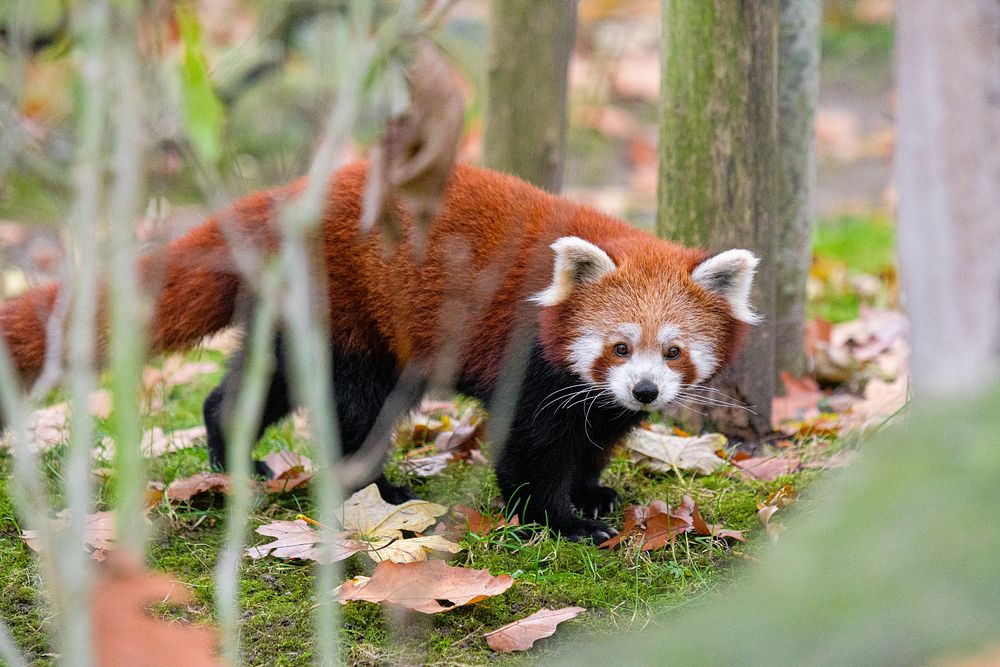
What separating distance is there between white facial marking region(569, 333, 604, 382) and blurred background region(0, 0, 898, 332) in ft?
3.74

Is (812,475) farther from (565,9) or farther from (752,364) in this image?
(565,9)

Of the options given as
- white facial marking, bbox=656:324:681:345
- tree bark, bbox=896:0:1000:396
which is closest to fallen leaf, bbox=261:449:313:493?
white facial marking, bbox=656:324:681:345

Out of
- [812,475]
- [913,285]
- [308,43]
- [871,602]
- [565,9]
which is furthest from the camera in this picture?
[308,43]

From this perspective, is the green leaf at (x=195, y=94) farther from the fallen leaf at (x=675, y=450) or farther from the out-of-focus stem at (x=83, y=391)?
the fallen leaf at (x=675, y=450)

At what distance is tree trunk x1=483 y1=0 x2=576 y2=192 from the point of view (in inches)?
179

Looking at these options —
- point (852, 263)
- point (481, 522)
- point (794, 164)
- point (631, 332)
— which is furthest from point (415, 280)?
point (852, 263)

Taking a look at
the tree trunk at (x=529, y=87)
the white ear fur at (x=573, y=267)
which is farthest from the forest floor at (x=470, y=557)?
the tree trunk at (x=529, y=87)

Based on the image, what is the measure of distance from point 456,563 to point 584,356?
2.74ft

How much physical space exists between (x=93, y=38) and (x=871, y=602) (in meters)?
1.63

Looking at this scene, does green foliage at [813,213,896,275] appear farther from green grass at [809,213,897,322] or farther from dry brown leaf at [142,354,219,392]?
dry brown leaf at [142,354,219,392]

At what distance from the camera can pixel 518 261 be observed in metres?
3.64

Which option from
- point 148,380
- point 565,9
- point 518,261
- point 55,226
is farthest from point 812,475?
point 55,226

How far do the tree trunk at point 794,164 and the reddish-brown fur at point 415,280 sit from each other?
796 mm

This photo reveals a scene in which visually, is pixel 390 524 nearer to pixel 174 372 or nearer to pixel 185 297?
pixel 185 297
